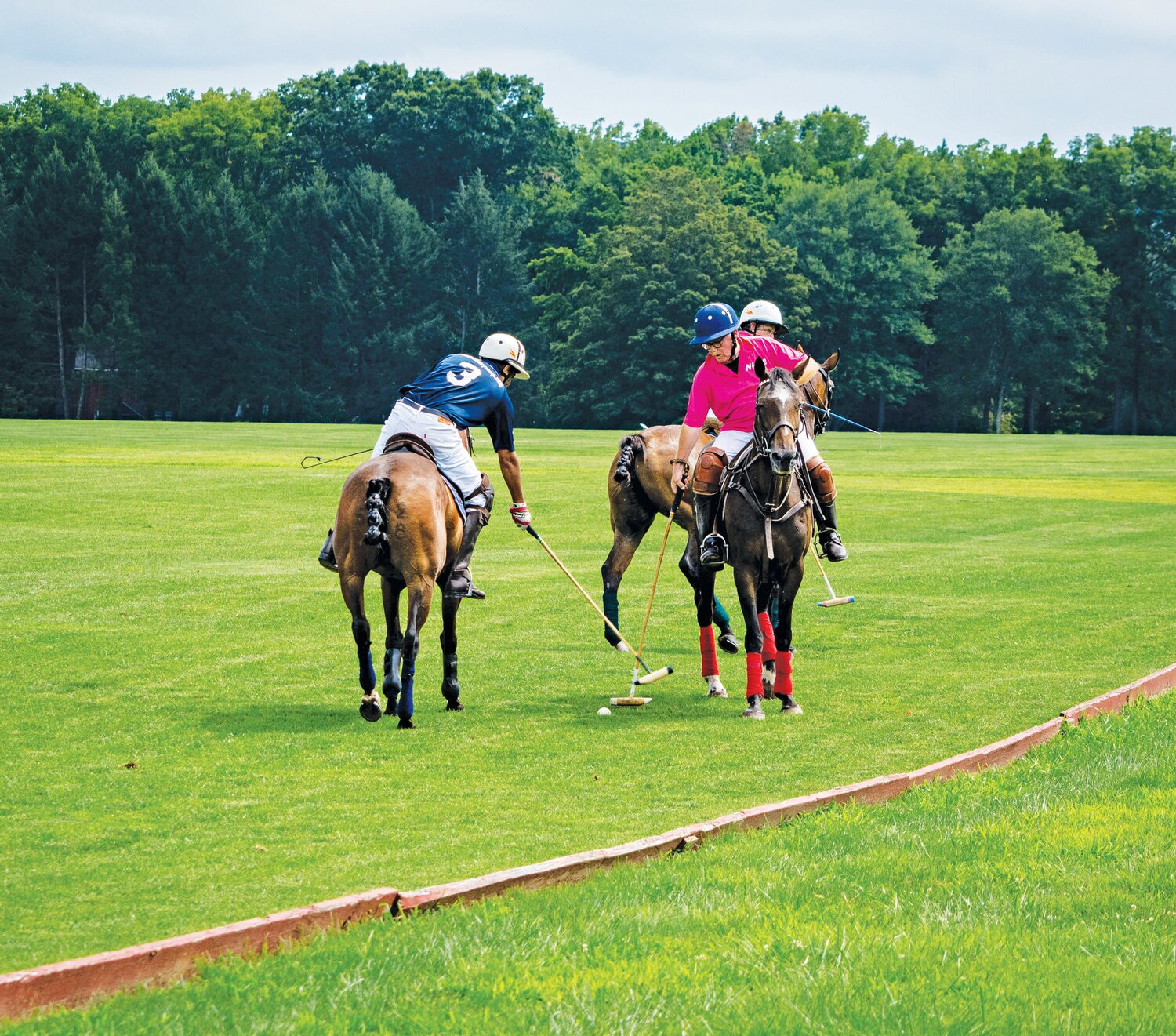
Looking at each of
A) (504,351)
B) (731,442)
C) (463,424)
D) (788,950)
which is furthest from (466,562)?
(788,950)

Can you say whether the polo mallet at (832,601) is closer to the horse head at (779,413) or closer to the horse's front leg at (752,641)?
the horse's front leg at (752,641)

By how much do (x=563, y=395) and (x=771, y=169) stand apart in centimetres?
4398

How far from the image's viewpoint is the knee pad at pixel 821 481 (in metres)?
12.9

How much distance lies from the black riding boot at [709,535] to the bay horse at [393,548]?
1.93 metres

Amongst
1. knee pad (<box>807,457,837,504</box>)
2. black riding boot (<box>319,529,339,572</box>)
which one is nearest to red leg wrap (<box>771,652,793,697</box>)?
knee pad (<box>807,457,837,504</box>)

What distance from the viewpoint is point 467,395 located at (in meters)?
12.2

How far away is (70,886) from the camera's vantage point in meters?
7.02

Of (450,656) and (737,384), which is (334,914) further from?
(737,384)

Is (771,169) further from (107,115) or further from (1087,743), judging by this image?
(1087,743)

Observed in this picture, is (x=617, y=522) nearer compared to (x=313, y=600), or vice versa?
(x=617, y=522)

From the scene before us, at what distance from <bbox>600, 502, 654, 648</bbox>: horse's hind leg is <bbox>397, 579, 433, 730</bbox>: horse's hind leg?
4.23 m

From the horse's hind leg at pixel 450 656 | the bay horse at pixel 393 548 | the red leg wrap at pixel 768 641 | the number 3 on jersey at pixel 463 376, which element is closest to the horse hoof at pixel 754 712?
the red leg wrap at pixel 768 641

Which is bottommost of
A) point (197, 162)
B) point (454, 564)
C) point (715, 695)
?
point (715, 695)

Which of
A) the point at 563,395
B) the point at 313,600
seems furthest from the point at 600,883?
the point at 563,395
